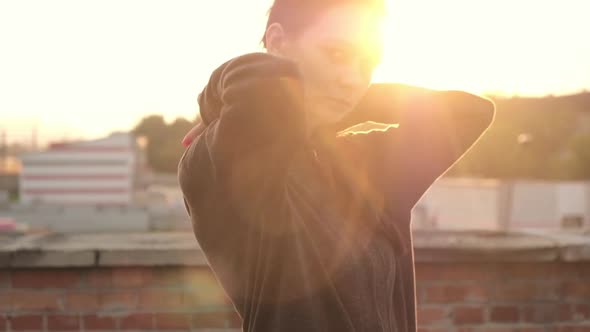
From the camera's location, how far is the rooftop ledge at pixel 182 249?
240 cm

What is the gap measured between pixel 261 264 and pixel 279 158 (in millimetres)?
180

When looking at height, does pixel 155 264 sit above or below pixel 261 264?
below

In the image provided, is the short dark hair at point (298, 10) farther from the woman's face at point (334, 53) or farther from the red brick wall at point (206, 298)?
the red brick wall at point (206, 298)

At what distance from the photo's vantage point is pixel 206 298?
8.16 ft

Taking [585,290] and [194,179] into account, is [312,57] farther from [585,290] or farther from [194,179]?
[585,290]

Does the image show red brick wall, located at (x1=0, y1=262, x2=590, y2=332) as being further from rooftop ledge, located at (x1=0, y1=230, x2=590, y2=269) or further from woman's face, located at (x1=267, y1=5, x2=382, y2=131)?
woman's face, located at (x1=267, y1=5, x2=382, y2=131)

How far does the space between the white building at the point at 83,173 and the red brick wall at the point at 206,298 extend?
2345 cm

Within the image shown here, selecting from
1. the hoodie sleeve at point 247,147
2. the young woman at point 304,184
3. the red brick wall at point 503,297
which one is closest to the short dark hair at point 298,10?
the young woman at point 304,184

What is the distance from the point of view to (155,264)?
2.43 meters

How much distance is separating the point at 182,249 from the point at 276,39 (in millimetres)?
1425

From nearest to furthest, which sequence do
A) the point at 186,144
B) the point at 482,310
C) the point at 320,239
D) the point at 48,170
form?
the point at 320,239, the point at 186,144, the point at 482,310, the point at 48,170

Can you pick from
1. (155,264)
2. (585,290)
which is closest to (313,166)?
(155,264)

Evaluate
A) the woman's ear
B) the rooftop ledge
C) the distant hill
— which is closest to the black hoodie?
the woman's ear

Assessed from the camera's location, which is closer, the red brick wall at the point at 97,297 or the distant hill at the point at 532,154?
the red brick wall at the point at 97,297
